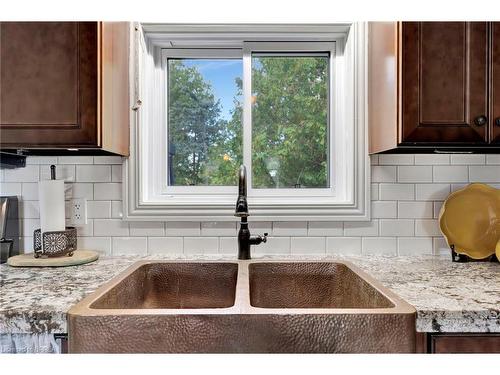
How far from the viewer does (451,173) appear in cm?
159

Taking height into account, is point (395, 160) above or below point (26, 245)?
above

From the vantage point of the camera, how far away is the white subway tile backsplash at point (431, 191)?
5.22 ft

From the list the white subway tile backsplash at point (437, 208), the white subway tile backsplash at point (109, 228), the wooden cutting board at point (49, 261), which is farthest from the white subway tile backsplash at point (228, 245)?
the white subway tile backsplash at point (437, 208)

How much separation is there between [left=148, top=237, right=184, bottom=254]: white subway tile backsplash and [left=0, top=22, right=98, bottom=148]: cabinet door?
1.81ft

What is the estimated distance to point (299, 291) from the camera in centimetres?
140

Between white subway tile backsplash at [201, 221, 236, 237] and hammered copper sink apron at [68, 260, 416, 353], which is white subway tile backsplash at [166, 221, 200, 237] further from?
hammered copper sink apron at [68, 260, 416, 353]

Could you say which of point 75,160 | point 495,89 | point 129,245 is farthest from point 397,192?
point 75,160

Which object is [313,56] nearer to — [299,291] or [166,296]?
[299,291]

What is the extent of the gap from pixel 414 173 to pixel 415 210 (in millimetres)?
160

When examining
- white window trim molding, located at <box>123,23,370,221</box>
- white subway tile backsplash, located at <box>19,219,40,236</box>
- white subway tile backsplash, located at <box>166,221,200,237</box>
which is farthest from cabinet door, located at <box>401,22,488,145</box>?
white subway tile backsplash, located at <box>19,219,40,236</box>

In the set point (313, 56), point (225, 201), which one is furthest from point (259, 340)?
point (313, 56)

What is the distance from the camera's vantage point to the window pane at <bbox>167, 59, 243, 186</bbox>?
1.75 meters

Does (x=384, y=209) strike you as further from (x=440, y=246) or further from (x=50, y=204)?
(x=50, y=204)

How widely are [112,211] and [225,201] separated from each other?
19.3 inches
